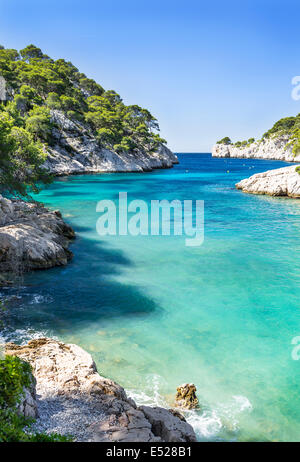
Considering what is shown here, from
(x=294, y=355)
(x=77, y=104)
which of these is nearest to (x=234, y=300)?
(x=294, y=355)

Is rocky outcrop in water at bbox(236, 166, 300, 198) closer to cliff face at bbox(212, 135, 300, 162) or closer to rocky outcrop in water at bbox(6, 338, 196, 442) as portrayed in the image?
rocky outcrop in water at bbox(6, 338, 196, 442)

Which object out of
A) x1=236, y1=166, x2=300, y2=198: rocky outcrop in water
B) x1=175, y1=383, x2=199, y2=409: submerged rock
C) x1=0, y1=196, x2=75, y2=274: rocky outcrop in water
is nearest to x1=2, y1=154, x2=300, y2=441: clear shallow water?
x1=175, y1=383, x2=199, y2=409: submerged rock

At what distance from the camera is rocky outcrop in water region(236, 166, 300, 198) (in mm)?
38375

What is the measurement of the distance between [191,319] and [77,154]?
190ft

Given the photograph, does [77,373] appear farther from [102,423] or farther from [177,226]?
[177,226]

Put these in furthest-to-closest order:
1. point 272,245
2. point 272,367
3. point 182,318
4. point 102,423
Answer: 1. point 272,245
2. point 182,318
3. point 272,367
4. point 102,423

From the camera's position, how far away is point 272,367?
29.5ft

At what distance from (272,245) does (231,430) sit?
15.3 metres

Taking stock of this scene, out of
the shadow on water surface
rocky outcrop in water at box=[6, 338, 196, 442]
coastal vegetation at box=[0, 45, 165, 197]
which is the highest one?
coastal vegetation at box=[0, 45, 165, 197]

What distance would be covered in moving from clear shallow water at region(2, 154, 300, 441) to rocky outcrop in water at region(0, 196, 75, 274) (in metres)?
0.67

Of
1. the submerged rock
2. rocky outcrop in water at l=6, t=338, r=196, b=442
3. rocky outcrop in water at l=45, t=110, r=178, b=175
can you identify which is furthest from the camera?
rocky outcrop in water at l=45, t=110, r=178, b=175

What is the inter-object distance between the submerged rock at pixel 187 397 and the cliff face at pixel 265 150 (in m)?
119

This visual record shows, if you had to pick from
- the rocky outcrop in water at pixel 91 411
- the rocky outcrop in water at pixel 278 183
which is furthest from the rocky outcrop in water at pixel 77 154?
the rocky outcrop in water at pixel 91 411

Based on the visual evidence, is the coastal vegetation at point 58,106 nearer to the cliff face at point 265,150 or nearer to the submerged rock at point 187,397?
the submerged rock at point 187,397
